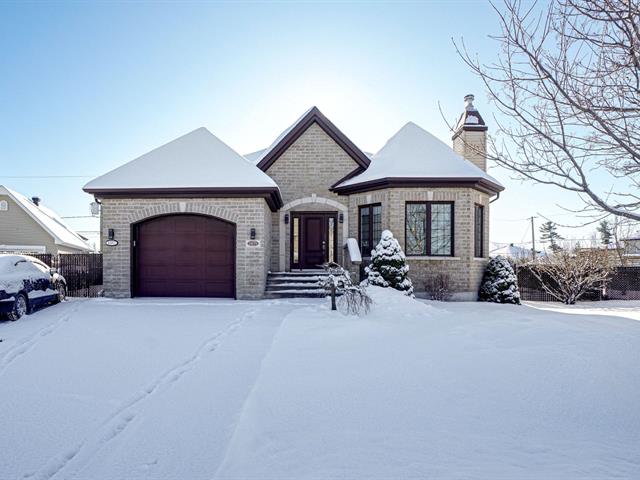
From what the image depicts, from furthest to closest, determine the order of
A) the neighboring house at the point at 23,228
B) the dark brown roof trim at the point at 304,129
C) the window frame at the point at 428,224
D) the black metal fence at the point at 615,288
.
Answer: the neighboring house at the point at 23,228 → the black metal fence at the point at 615,288 → the dark brown roof trim at the point at 304,129 → the window frame at the point at 428,224

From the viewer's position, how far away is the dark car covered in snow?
25.7 ft

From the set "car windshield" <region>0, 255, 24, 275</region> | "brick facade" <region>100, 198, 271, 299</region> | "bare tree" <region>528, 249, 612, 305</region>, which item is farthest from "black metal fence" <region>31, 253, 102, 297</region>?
"bare tree" <region>528, 249, 612, 305</region>

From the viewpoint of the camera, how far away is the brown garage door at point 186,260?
11031mm

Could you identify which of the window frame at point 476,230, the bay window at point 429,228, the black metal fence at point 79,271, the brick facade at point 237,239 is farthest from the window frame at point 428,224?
the black metal fence at point 79,271

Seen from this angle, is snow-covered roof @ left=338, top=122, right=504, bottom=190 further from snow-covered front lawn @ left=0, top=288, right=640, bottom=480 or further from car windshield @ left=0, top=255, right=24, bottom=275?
car windshield @ left=0, top=255, right=24, bottom=275

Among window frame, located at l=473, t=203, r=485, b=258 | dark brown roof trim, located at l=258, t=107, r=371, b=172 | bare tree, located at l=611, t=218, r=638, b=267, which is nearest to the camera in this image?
bare tree, located at l=611, t=218, r=638, b=267

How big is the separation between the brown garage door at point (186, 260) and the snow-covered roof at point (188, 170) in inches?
50.3

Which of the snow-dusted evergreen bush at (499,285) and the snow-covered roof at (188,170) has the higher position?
the snow-covered roof at (188,170)

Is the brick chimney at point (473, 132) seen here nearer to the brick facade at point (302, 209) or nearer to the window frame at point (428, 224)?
the brick facade at point (302, 209)

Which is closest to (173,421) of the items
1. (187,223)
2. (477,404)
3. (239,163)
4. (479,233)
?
(477,404)

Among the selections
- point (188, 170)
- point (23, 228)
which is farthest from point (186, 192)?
point (23, 228)

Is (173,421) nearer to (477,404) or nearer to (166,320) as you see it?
(477,404)

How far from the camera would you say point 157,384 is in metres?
4.23

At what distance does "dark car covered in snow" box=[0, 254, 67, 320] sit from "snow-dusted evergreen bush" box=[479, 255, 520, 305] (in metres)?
12.6
